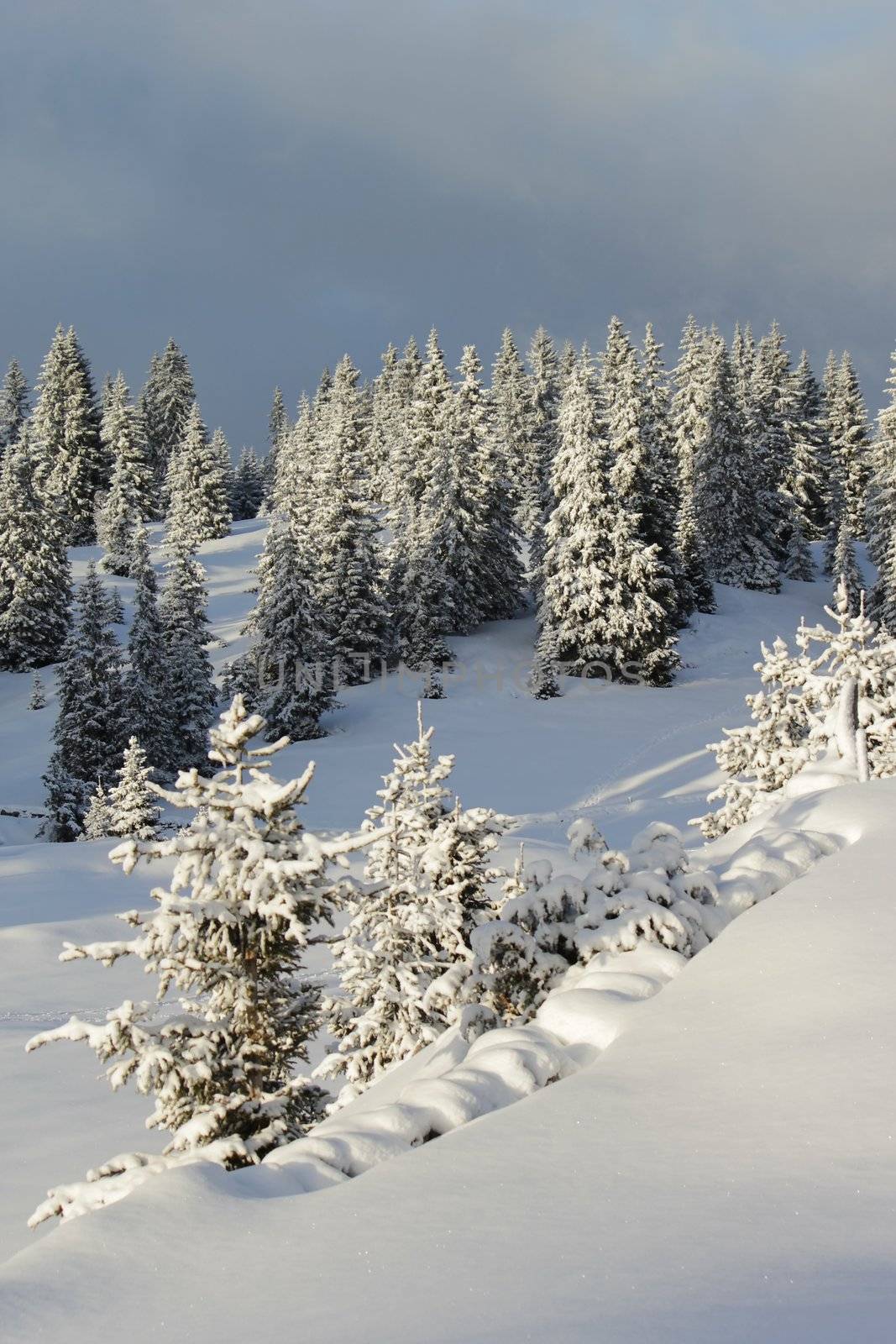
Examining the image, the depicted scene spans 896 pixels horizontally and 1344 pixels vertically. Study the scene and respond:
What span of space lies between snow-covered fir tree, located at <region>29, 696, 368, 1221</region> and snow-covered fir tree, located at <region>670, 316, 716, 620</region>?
40.1 meters

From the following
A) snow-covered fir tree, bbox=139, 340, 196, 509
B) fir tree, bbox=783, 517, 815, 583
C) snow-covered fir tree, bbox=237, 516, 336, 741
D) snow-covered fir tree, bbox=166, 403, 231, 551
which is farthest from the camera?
snow-covered fir tree, bbox=139, 340, 196, 509

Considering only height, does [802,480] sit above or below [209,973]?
above

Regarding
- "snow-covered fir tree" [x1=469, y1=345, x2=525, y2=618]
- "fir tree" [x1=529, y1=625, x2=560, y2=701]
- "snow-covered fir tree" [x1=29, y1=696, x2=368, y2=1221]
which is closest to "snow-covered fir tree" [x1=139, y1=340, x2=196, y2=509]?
"snow-covered fir tree" [x1=469, y1=345, x2=525, y2=618]

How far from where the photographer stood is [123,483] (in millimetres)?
61594

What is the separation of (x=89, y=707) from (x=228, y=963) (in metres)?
30.3

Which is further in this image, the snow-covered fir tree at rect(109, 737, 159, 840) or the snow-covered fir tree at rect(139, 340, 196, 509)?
the snow-covered fir tree at rect(139, 340, 196, 509)

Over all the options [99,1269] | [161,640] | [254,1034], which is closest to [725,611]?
[161,640]

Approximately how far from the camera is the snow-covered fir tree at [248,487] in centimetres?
8944

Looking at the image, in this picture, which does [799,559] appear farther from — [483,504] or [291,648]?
[291,648]

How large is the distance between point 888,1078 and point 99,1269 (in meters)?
3.37

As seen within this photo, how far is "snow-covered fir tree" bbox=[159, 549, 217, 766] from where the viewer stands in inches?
1522

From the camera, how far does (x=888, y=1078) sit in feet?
14.9

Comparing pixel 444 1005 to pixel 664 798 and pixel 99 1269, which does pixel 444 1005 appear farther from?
pixel 664 798

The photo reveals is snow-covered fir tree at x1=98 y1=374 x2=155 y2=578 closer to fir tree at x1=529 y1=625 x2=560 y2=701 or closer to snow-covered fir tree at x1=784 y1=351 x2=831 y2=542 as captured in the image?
fir tree at x1=529 y1=625 x2=560 y2=701
